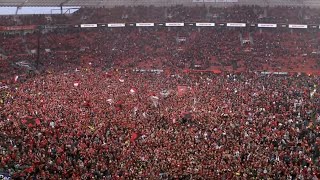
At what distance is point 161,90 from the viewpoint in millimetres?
29594

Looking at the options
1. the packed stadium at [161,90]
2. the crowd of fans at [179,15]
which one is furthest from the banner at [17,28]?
the crowd of fans at [179,15]

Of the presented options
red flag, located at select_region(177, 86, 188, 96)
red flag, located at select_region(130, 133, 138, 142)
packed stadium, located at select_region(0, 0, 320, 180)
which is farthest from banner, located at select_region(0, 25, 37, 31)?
red flag, located at select_region(130, 133, 138, 142)

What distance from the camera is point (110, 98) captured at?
85.3 feet

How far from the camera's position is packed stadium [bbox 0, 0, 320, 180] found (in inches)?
712

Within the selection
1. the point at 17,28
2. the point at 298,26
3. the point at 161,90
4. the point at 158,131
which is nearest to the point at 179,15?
the point at 298,26

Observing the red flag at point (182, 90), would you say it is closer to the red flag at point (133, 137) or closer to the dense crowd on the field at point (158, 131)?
the dense crowd on the field at point (158, 131)

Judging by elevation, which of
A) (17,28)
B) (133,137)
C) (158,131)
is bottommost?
(133,137)

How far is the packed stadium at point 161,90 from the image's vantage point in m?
18.1

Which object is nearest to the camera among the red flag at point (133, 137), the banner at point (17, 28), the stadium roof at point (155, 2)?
the red flag at point (133, 137)

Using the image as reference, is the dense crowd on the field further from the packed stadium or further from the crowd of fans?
the crowd of fans

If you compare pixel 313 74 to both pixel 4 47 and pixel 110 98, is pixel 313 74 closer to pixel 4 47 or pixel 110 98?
pixel 110 98

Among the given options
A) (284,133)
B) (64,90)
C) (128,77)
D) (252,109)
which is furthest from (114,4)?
(284,133)

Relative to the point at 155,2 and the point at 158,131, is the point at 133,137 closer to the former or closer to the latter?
the point at 158,131

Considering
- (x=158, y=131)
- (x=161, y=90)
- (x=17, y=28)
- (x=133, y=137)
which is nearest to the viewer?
(x=133, y=137)
